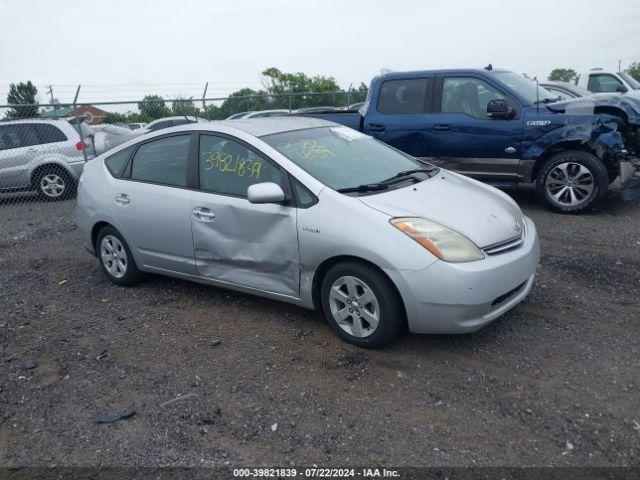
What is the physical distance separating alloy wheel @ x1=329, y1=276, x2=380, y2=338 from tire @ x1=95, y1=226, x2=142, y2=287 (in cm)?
227

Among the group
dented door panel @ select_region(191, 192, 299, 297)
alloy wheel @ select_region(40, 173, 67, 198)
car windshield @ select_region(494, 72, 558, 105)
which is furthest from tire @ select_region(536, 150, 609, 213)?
alloy wheel @ select_region(40, 173, 67, 198)

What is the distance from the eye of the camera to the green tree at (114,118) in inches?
494

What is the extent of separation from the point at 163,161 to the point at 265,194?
4.79 feet

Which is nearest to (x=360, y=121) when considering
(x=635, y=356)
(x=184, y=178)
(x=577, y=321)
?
(x=184, y=178)

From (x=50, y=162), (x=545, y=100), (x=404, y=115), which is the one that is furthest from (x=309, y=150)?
(x=50, y=162)

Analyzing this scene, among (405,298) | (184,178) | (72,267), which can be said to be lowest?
(72,267)

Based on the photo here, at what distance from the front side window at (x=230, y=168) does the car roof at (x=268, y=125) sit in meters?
0.17

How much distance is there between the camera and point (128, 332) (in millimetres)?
4512

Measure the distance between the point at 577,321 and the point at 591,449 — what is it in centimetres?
156

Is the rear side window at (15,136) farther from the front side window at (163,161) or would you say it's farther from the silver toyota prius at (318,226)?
the front side window at (163,161)

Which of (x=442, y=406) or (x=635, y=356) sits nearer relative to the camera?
(x=442, y=406)

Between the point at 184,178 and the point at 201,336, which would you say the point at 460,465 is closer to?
the point at 201,336

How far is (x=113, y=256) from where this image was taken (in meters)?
5.45

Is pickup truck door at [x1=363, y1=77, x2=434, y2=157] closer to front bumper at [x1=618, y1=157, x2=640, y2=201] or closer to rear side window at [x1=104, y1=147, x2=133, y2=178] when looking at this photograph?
front bumper at [x1=618, y1=157, x2=640, y2=201]
